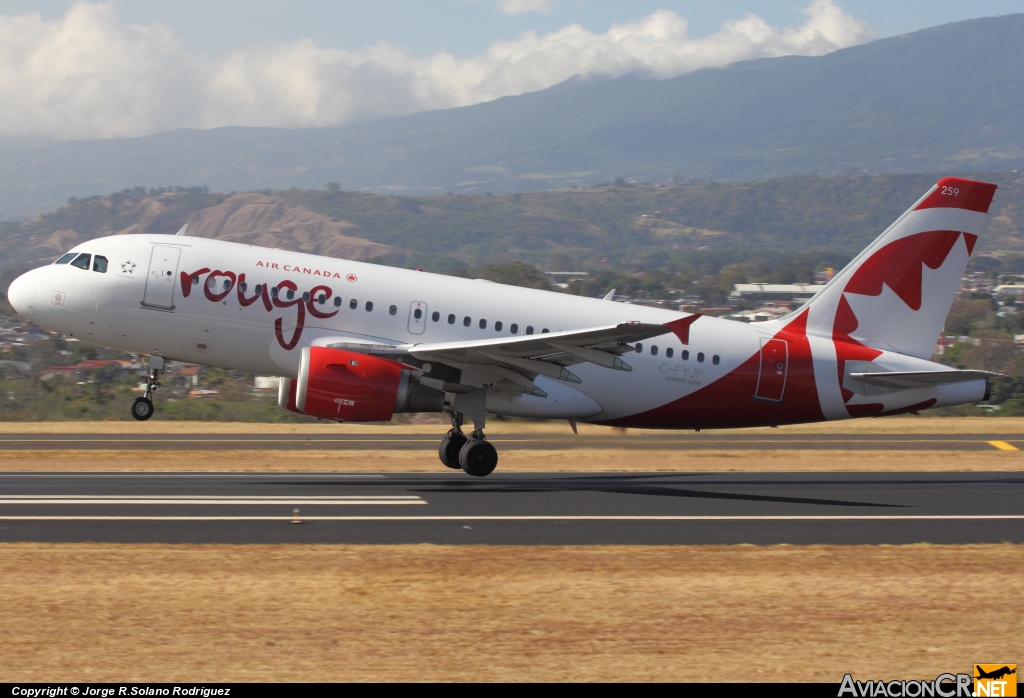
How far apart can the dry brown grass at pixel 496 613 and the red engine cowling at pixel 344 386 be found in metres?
6.81

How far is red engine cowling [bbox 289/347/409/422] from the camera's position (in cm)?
2152

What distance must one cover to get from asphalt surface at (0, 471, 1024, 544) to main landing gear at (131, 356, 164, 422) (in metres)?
1.31

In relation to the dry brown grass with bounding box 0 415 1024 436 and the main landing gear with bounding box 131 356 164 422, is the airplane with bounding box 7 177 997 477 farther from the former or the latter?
the dry brown grass with bounding box 0 415 1024 436

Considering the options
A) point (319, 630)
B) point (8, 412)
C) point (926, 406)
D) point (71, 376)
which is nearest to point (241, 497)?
point (319, 630)

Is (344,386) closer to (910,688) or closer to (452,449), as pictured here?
(452,449)

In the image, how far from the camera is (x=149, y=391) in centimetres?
2348

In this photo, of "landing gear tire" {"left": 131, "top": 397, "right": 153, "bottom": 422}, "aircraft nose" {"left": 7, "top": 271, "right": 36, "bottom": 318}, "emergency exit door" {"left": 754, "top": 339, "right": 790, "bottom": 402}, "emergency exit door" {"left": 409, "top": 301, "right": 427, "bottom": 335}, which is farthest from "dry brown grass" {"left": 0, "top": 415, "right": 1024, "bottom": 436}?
"landing gear tire" {"left": 131, "top": 397, "right": 153, "bottom": 422}

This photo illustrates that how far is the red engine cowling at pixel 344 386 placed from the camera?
21.5m

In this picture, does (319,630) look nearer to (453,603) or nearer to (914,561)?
(453,603)

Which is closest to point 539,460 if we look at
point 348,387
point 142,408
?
point 348,387

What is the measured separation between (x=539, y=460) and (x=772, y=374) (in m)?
6.24

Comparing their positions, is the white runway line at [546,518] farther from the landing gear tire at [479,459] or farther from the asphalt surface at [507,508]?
the landing gear tire at [479,459]

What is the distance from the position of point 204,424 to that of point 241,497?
1777cm

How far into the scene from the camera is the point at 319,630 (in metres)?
11.0
